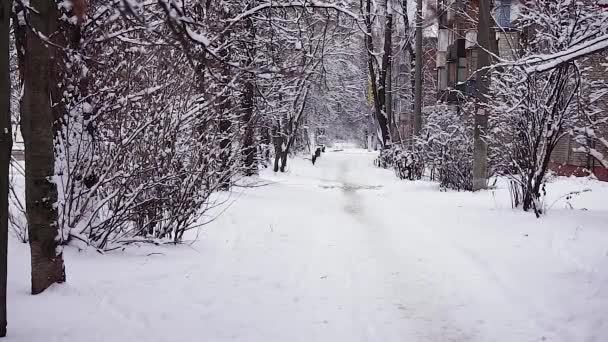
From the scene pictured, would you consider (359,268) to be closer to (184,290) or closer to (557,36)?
(184,290)

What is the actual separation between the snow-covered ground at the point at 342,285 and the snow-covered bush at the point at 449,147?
5.57 m

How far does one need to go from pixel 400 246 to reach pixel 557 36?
453 centimetres

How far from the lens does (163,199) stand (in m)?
7.15

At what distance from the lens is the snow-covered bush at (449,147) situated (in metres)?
15.5

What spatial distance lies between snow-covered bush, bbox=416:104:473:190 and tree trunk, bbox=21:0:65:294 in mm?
12236

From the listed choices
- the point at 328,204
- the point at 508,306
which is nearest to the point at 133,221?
the point at 508,306

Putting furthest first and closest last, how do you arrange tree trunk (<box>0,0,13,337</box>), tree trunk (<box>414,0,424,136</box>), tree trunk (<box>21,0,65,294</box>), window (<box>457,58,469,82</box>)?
window (<box>457,58,469,82</box>)
tree trunk (<box>414,0,424,136</box>)
tree trunk (<box>21,0,65,294</box>)
tree trunk (<box>0,0,13,337</box>)

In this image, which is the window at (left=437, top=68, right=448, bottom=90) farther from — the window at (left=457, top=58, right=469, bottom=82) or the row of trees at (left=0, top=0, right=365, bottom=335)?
the row of trees at (left=0, top=0, right=365, bottom=335)

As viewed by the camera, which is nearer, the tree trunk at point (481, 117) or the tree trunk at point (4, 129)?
the tree trunk at point (4, 129)

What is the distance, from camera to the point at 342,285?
611cm

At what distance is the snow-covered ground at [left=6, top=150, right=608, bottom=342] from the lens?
15.1ft

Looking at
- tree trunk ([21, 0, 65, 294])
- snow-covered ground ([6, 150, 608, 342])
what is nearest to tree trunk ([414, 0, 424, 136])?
snow-covered ground ([6, 150, 608, 342])

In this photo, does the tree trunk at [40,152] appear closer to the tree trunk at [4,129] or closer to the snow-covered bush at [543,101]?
the tree trunk at [4,129]

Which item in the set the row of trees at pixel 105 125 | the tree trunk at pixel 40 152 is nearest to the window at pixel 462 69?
the row of trees at pixel 105 125
